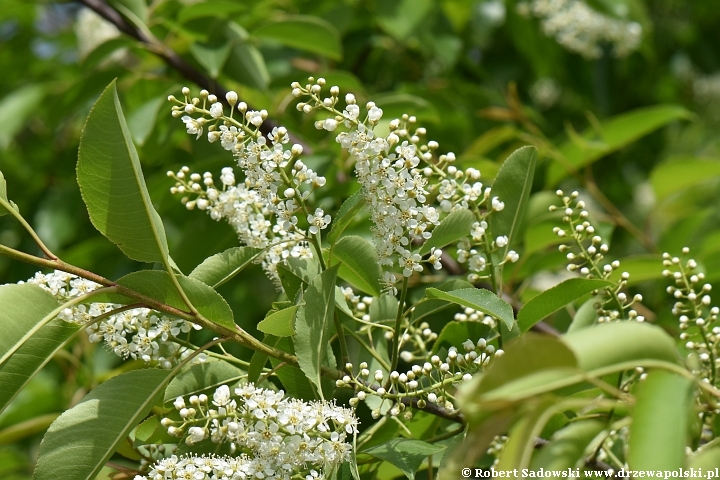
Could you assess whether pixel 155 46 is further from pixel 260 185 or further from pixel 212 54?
pixel 260 185

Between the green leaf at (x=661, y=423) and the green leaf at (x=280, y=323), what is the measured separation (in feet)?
1.63

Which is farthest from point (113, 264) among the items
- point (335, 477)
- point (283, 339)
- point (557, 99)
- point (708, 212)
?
point (557, 99)

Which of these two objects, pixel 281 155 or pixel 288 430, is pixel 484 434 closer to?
pixel 288 430

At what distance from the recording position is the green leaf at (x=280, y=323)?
109 centimetres

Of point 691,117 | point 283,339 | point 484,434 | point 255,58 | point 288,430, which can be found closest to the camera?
point 484,434

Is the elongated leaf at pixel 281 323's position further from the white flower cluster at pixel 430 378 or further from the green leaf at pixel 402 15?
the green leaf at pixel 402 15

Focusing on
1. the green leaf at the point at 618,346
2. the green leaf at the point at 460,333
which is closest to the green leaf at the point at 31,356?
the green leaf at the point at 460,333

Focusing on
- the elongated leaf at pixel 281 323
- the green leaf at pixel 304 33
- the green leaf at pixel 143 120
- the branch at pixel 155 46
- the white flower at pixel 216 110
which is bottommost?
the elongated leaf at pixel 281 323

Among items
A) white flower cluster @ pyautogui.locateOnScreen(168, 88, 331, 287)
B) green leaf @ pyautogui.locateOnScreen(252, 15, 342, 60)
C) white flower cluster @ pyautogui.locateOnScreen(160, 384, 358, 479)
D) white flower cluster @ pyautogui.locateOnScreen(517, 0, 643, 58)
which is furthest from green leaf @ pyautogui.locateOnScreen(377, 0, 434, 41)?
white flower cluster @ pyautogui.locateOnScreen(160, 384, 358, 479)

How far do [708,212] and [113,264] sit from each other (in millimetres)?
2145

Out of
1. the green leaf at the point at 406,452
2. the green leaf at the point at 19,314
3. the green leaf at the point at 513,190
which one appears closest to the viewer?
the green leaf at the point at 19,314

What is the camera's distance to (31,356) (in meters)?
1.06

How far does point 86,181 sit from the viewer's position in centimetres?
106

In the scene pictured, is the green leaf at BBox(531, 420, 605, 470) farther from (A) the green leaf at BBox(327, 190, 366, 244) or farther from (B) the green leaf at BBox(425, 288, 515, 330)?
(A) the green leaf at BBox(327, 190, 366, 244)
